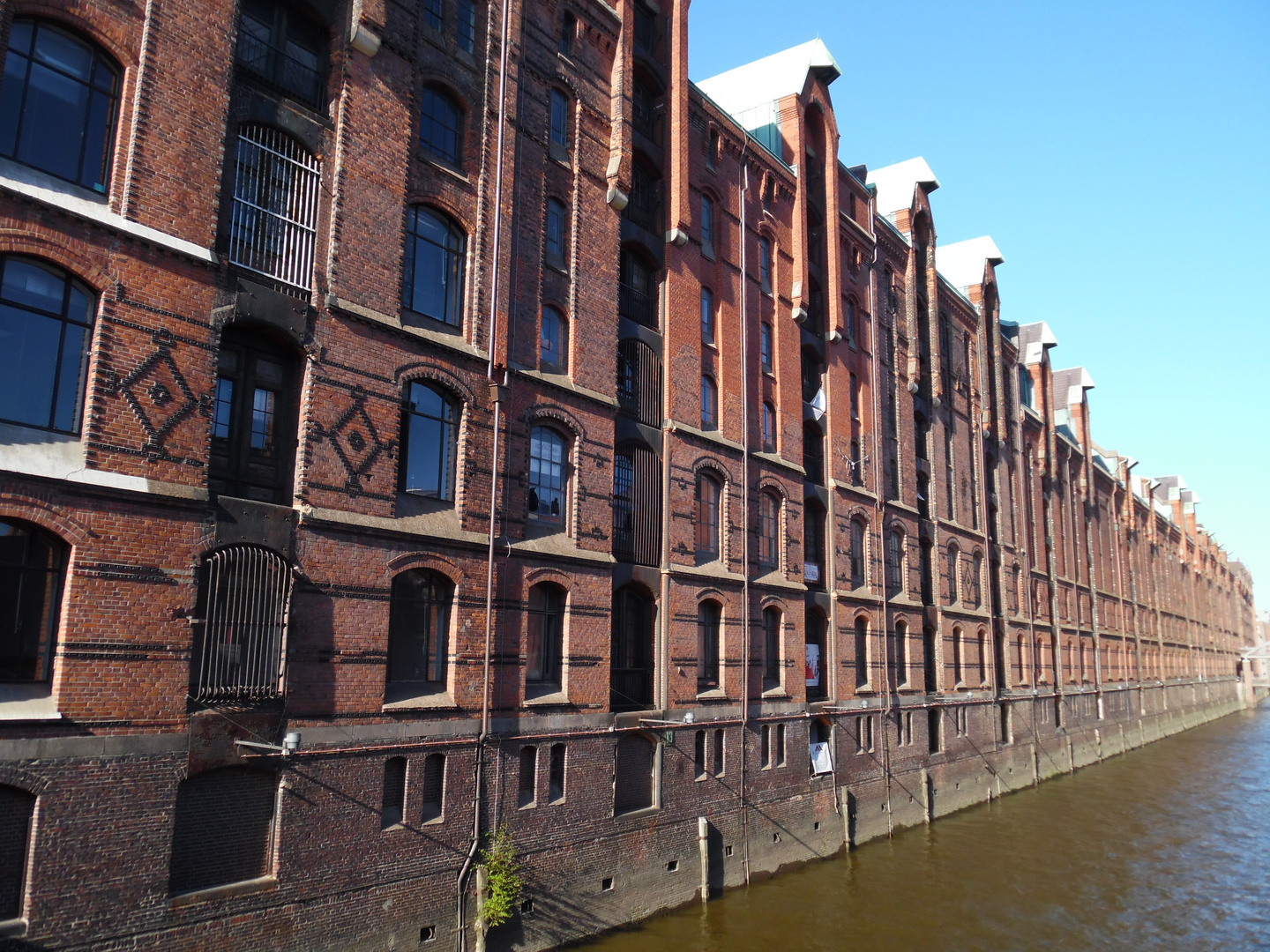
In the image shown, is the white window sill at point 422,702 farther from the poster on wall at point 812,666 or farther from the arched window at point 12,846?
the poster on wall at point 812,666

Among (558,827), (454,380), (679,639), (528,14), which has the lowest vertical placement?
(558,827)

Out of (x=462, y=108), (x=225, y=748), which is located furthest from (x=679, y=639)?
(x=462, y=108)

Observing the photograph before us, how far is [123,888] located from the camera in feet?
33.0

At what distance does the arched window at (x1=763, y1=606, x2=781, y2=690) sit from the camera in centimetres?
2286

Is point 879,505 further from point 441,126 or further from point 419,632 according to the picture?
point 441,126

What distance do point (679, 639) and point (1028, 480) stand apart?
32042 millimetres

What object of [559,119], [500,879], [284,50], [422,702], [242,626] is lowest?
[500,879]

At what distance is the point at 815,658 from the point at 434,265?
1585 centimetres

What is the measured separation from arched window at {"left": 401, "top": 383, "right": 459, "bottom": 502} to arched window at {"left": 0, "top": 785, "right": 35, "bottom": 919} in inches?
258

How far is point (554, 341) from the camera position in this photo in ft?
57.8

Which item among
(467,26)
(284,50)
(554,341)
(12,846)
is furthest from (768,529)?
(12,846)

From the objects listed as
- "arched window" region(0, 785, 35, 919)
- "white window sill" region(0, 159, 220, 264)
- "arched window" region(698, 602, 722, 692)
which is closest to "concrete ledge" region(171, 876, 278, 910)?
"arched window" region(0, 785, 35, 919)

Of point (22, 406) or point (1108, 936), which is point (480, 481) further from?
point (1108, 936)

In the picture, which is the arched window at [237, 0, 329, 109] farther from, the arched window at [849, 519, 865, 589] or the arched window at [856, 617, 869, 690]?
the arched window at [856, 617, 869, 690]
